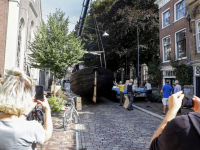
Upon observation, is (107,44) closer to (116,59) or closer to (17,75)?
(116,59)

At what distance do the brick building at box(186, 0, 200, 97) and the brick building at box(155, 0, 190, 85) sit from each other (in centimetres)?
80

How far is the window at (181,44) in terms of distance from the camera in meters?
13.4

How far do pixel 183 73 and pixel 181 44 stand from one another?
9.33ft

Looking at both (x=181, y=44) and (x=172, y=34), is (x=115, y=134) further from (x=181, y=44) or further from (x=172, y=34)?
(x=172, y=34)

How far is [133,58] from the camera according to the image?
21766mm

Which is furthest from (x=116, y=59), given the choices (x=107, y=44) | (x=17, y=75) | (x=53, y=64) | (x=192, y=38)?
(x=17, y=75)

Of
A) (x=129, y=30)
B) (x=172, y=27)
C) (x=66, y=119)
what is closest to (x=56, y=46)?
A: (x=66, y=119)

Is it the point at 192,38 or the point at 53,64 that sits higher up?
the point at 192,38

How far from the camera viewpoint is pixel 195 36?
11.8 m

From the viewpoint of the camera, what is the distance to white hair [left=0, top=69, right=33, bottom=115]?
1262 mm

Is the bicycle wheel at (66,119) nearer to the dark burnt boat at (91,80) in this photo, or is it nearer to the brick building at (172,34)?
the dark burnt boat at (91,80)

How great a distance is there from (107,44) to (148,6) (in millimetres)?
7234

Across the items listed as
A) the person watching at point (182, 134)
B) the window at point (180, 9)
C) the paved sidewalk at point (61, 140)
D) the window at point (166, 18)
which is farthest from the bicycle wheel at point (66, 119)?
the window at point (166, 18)

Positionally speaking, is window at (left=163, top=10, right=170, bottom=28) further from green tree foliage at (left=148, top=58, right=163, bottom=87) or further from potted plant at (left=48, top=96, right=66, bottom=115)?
potted plant at (left=48, top=96, right=66, bottom=115)
